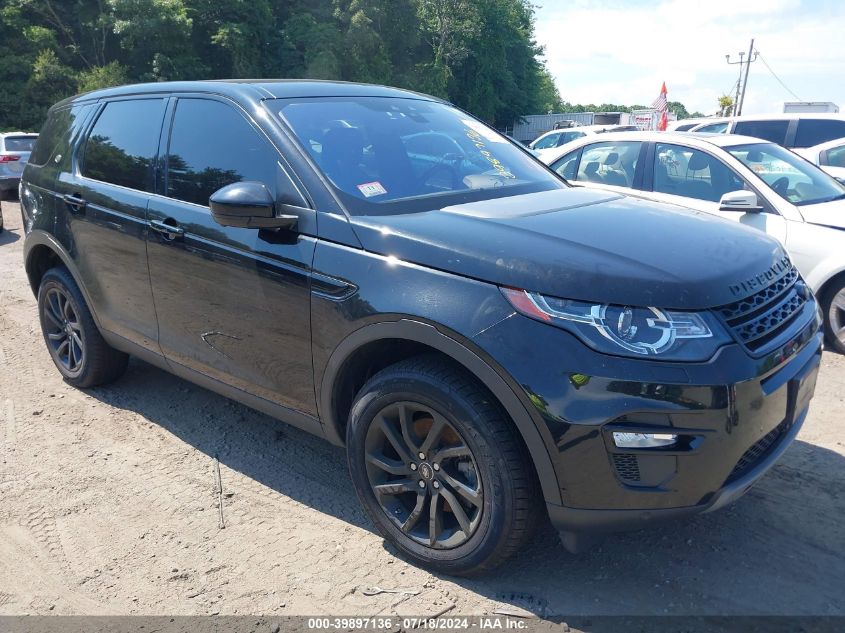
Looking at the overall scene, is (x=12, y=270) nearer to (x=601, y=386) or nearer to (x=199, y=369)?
(x=199, y=369)

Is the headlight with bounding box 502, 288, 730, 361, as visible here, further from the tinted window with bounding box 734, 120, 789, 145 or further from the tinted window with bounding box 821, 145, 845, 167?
the tinted window with bounding box 734, 120, 789, 145

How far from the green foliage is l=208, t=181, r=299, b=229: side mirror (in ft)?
99.3

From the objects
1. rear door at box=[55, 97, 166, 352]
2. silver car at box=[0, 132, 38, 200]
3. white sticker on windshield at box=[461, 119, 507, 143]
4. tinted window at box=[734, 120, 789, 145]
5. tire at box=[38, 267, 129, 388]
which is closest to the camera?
rear door at box=[55, 97, 166, 352]

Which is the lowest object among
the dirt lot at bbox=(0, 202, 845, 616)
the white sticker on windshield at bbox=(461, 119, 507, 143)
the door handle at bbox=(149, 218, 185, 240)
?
the dirt lot at bbox=(0, 202, 845, 616)

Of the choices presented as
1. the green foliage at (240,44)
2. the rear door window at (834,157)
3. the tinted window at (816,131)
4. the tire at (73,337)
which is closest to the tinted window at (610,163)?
the tire at (73,337)

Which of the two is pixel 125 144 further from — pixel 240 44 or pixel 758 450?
pixel 240 44

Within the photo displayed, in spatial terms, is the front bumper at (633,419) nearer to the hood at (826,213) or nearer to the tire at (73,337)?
the tire at (73,337)

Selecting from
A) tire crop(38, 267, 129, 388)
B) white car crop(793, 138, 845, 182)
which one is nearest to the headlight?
tire crop(38, 267, 129, 388)

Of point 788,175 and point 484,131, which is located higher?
point 484,131

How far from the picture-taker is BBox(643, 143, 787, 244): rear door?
565 cm

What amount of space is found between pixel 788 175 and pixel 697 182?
765 millimetres

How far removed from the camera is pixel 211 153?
133 inches

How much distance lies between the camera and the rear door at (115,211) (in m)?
3.70

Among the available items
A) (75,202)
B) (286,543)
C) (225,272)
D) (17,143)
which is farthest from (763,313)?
(17,143)
